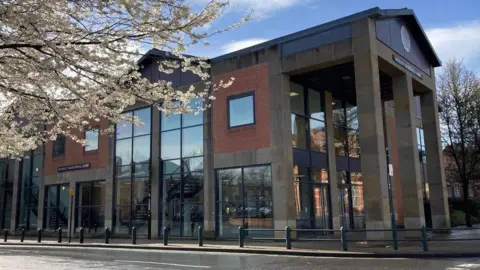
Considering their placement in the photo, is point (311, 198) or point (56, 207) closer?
point (311, 198)

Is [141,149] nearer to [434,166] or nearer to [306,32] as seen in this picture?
[306,32]

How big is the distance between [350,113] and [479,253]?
15103 millimetres

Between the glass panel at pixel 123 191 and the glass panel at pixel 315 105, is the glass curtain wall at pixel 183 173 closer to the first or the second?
the glass panel at pixel 123 191

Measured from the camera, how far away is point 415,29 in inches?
933

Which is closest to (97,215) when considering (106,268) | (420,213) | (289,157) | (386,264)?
(289,157)

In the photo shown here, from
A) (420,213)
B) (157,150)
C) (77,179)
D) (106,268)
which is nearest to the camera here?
(106,268)

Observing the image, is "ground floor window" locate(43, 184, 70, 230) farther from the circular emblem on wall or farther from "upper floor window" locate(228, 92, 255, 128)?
the circular emblem on wall

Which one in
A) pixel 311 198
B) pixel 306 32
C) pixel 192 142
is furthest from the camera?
pixel 192 142

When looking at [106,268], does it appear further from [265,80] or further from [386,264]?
[265,80]

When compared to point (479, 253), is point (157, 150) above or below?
above

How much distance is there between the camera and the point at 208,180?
2258cm

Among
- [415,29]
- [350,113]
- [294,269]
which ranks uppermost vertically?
[415,29]

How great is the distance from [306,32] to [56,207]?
21.4 m

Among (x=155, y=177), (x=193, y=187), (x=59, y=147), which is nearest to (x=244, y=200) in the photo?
(x=193, y=187)
